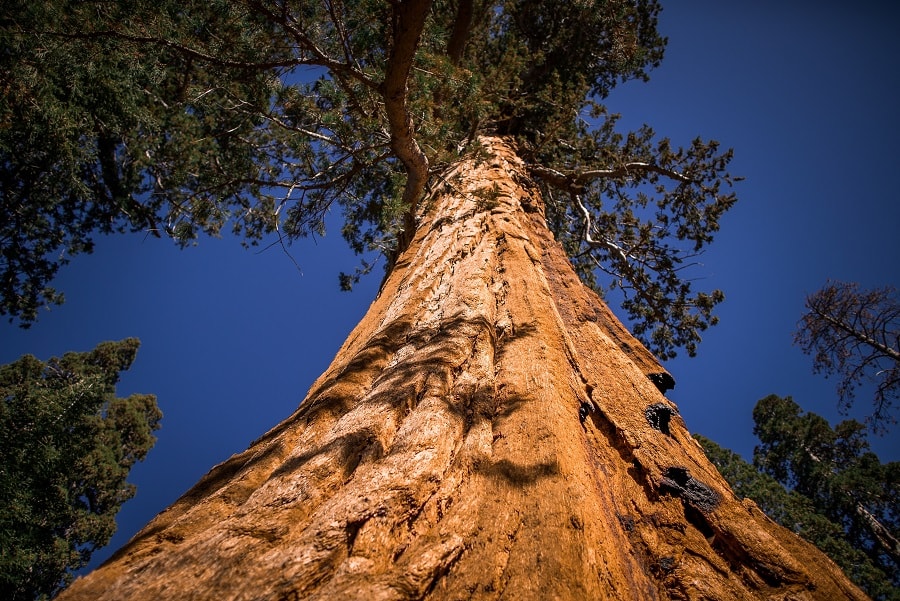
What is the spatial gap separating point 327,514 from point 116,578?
0.47 m

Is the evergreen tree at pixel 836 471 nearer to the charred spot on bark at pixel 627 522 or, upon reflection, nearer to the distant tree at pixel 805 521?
the distant tree at pixel 805 521

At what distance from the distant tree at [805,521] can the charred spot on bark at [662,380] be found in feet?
23.1

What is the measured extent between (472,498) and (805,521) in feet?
36.4

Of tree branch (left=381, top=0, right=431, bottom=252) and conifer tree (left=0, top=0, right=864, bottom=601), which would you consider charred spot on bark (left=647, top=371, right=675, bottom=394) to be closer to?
conifer tree (left=0, top=0, right=864, bottom=601)

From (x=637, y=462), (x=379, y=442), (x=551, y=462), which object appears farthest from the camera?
(x=637, y=462)

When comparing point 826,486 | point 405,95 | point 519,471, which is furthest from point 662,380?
point 826,486

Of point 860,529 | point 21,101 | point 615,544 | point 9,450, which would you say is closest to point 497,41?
point 21,101

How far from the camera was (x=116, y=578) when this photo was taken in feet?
3.17

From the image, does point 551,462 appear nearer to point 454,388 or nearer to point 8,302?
point 454,388

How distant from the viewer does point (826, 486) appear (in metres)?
11.4

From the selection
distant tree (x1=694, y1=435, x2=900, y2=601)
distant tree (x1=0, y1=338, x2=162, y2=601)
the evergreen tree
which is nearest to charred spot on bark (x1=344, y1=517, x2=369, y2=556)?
distant tree (x1=0, y1=338, x2=162, y2=601)

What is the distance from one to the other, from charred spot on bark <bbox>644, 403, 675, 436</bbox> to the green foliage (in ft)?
27.2

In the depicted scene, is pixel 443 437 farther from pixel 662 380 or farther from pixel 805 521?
pixel 805 521

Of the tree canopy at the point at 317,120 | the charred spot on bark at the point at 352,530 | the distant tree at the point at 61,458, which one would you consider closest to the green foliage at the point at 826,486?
the tree canopy at the point at 317,120
